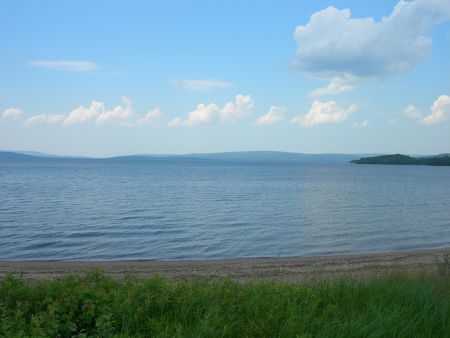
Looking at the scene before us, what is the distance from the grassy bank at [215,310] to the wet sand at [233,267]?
22.0ft

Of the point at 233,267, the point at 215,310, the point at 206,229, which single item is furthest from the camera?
the point at 206,229

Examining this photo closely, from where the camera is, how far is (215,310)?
5738mm

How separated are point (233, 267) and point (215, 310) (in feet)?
34.5

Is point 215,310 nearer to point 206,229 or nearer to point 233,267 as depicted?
point 233,267

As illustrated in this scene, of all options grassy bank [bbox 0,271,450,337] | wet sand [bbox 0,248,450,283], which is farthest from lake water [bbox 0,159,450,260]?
grassy bank [bbox 0,271,450,337]

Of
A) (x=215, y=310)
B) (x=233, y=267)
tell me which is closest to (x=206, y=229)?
(x=233, y=267)

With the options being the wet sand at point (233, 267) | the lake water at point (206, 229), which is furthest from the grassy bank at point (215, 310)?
the lake water at point (206, 229)

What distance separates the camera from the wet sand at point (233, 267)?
14.1 meters

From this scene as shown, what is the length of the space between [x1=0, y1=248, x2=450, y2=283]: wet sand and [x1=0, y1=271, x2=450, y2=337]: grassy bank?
6.72 metres

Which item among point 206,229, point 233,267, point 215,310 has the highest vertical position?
point 215,310

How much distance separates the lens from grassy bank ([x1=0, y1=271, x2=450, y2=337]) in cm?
530

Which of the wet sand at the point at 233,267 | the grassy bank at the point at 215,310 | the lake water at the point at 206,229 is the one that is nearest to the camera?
the grassy bank at the point at 215,310

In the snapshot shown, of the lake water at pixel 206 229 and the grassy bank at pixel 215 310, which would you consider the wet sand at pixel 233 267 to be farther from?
the grassy bank at pixel 215 310

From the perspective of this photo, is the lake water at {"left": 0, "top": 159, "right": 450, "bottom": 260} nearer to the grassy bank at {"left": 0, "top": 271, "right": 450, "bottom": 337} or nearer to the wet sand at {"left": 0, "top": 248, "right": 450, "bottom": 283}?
the wet sand at {"left": 0, "top": 248, "right": 450, "bottom": 283}
